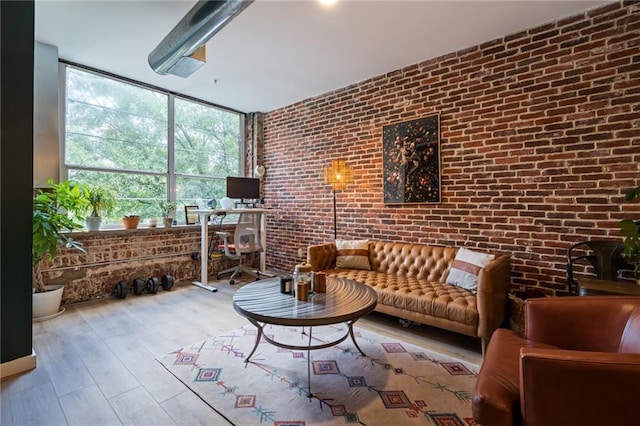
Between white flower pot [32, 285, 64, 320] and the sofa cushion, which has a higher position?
the sofa cushion

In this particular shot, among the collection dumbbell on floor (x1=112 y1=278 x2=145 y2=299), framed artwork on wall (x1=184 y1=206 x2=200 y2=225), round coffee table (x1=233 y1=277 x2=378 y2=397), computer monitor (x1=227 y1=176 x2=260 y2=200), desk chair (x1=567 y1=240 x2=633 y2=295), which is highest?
computer monitor (x1=227 y1=176 x2=260 y2=200)

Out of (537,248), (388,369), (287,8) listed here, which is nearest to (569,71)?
(537,248)

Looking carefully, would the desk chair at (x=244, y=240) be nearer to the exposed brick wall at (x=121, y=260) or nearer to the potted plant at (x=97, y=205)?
the exposed brick wall at (x=121, y=260)

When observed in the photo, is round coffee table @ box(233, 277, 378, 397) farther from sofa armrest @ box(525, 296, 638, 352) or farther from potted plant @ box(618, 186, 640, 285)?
potted plant @ box(618, 186, 640, 285)

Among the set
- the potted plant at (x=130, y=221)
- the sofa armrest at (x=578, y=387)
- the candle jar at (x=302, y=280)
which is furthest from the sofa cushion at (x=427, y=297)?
the potted plant at (x=130, y=221)

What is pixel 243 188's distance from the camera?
5004 millimetres

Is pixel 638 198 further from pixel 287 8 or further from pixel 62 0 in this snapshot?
pixel 62 0

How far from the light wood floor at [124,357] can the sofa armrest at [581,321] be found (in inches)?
32.9

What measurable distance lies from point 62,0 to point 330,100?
3.08 metres

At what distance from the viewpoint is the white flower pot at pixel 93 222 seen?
3564 mm

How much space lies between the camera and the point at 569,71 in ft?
8.57

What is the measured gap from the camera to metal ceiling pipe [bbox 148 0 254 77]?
6.99ft

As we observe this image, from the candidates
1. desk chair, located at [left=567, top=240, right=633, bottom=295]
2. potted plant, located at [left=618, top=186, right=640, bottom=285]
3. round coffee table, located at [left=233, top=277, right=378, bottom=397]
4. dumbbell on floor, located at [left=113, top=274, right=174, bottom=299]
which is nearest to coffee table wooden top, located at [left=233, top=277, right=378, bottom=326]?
round coffee table, located at [left=233, top=277, right=378, bottom=397]

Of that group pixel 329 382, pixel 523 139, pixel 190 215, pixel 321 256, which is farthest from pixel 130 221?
pixel 523 139
